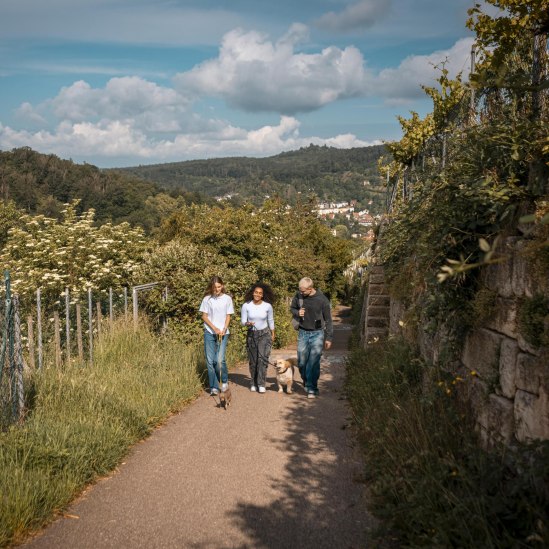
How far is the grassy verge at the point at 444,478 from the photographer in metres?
3.38

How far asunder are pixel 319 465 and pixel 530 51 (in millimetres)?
4342

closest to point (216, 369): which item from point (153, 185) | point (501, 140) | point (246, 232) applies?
point (501, 140)

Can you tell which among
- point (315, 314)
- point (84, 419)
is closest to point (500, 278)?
point (84, 419)

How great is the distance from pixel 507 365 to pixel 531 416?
475 millimetres

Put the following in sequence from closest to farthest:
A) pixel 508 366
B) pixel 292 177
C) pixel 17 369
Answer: pixel 508 366
pixel 17 369
pixel 292 177

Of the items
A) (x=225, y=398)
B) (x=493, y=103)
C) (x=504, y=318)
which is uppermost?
(x=493, y=103)

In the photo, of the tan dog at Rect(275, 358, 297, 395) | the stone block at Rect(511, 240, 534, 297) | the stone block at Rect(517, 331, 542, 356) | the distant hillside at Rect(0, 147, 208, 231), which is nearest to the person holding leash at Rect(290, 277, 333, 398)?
the tan dog at Rect(275, 358, 297, 395)

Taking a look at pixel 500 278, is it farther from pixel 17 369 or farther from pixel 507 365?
pixel 17 369

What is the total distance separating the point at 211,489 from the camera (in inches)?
206

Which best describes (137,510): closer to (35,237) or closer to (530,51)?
(530,51)

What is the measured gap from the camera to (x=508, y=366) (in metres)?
4.19

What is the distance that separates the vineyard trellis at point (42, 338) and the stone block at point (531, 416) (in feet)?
14.7

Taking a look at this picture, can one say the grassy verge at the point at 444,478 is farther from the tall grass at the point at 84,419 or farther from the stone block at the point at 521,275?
the tall grass at the point at 84,419

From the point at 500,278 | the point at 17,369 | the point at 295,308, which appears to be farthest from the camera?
the point at 295,308
